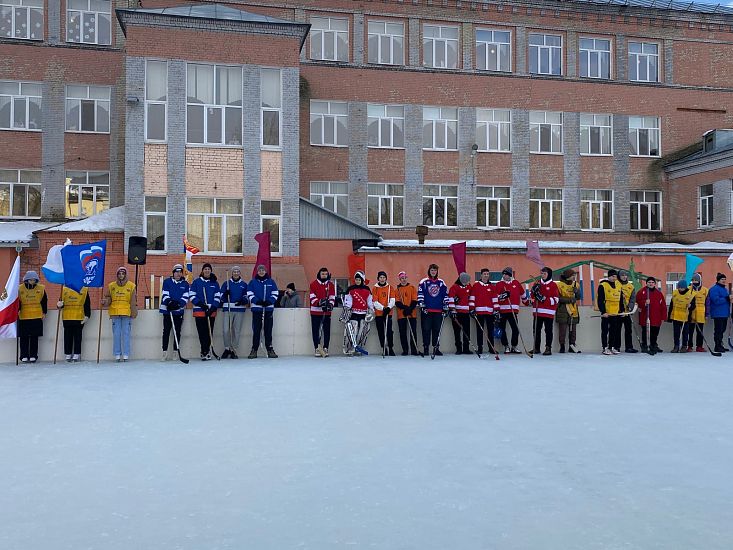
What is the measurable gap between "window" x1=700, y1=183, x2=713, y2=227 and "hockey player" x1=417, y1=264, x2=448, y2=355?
2033 centimetres

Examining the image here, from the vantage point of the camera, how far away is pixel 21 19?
91.4ft

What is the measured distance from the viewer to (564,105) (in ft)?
104

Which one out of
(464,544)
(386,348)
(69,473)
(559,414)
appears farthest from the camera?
(386,348)

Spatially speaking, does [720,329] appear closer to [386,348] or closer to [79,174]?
[386,348]

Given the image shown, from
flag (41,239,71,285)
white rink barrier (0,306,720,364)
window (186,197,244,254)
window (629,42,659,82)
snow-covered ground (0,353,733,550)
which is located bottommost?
snow-covered ground (0,353,733,550)

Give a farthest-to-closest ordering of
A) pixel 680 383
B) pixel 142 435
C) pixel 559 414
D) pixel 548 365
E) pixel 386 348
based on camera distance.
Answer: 1. pixel 386 348
2. pixel 548 365
3. pixel 680 383
4. pixel 559 414
5. pixel 142 435

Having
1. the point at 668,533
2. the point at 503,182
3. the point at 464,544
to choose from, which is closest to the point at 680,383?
the point at 668,533

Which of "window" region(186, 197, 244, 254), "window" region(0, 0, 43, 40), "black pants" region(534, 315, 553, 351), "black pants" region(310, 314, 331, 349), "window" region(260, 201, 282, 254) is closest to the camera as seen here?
"black pants" region(310, 314, 331, 349)

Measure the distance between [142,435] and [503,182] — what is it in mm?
26110

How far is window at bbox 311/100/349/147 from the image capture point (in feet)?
97.3

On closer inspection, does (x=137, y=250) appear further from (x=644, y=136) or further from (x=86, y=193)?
(x=644, y=136)

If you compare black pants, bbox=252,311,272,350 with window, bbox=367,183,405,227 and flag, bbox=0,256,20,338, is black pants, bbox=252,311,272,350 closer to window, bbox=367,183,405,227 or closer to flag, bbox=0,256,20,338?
flag, bbox=0,256,20,338

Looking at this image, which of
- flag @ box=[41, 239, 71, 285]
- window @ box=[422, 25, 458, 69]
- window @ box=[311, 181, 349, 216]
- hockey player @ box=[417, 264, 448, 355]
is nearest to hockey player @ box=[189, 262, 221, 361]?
flag @ box=[41, 239, 71, 285]

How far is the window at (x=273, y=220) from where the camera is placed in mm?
23859
